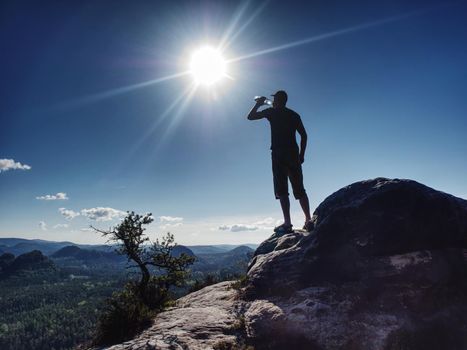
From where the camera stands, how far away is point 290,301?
10.3 metres

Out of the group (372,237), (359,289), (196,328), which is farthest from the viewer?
(372,237)

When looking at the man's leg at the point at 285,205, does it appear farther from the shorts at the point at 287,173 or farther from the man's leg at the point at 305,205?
the man's leg at the point at 305,205

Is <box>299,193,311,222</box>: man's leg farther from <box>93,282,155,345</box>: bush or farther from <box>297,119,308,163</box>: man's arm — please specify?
<box>93,282,155,345</box>: bush

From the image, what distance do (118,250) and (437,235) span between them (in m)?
15.6

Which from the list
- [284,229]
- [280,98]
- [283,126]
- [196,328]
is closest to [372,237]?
[284,229]

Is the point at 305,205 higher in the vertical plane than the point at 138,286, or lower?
higher

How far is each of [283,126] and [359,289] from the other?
25.5ft

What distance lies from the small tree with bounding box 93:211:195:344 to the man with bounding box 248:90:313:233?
25.0 feet

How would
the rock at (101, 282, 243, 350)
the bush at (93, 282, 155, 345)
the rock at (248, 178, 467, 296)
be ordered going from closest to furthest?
the rock at (101, 282, 243, 350)
the bush at (93, 282, 155, 345)
the rock at (248, 178, 467, 296)

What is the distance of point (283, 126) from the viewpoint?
47.0 ft

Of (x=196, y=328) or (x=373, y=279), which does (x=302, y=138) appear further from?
(x=196, y=328)

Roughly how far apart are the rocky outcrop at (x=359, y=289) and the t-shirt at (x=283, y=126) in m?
3.73

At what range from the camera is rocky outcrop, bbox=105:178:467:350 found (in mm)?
8719

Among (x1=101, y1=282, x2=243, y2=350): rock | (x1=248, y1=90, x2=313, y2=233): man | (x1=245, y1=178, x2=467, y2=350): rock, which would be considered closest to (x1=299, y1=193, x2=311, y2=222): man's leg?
(x1=248, y1=90, x2=313, y2=233): man
